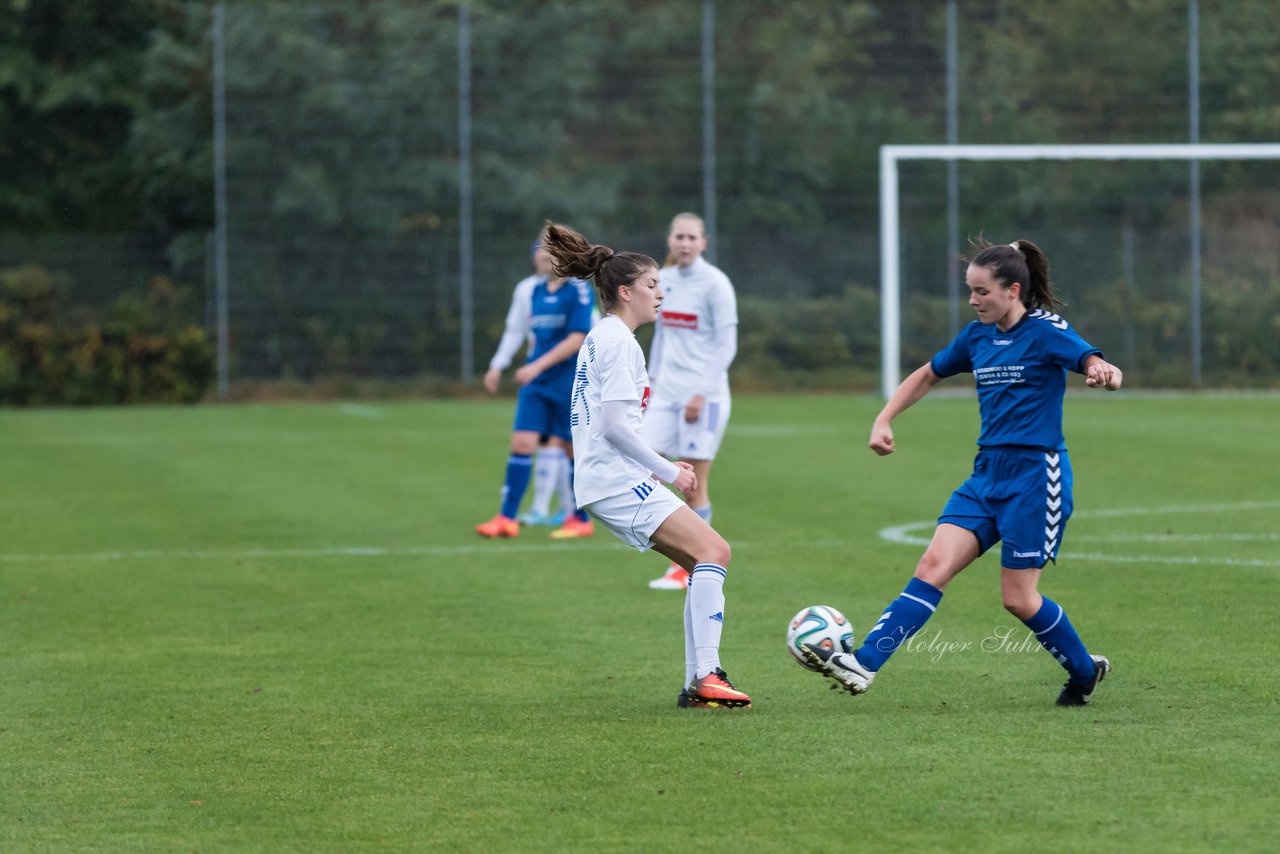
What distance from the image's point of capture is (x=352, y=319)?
1105 inches

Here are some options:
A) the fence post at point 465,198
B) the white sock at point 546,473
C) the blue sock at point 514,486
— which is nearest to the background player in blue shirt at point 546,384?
the blue sock at point 514,486

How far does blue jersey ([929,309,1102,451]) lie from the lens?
20.2ft

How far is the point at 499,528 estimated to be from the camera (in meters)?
11.8

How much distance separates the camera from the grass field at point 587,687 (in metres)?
4.85

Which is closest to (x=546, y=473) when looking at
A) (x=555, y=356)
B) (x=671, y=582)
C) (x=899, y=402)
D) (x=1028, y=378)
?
(x=555, y=356)

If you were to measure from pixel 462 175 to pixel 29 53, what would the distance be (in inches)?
377

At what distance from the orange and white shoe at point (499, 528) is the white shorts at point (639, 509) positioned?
5357 mm

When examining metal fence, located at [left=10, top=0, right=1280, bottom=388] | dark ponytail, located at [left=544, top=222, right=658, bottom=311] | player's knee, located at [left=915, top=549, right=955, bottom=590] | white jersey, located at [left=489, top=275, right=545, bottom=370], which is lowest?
player's knee, located at [left=915, top=549, right=955, bottom=590]

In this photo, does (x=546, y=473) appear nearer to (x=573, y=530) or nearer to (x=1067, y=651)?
(x=573, y=530)

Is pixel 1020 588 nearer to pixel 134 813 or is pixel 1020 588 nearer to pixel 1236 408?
pixel 134 813

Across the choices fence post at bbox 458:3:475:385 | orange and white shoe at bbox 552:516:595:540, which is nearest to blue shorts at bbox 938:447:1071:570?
orange and white shoe at bbox 552:516:595:540

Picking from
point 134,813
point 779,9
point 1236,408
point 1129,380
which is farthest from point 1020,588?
point 779,9

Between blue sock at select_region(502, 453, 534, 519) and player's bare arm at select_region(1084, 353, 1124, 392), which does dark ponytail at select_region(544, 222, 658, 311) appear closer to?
player's bare arm at select_region(1084, 353, 1124, 392)

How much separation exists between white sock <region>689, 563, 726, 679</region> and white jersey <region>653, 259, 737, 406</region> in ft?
11.0
